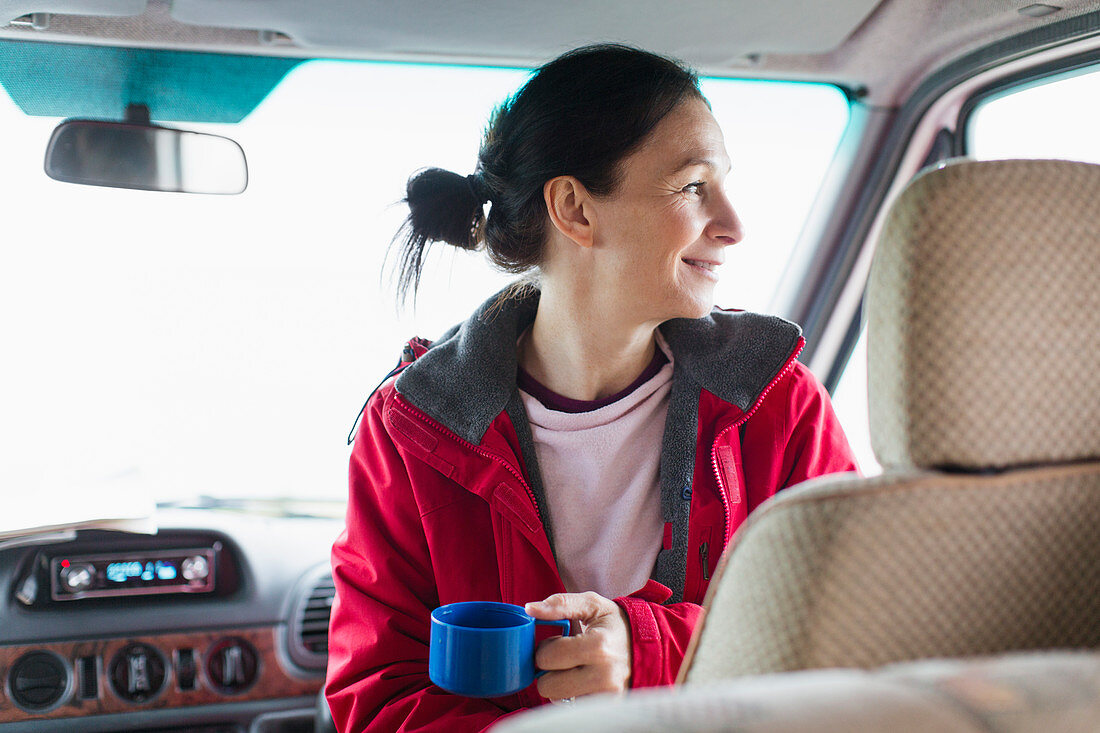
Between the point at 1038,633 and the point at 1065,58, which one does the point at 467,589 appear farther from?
the point at 1065,58

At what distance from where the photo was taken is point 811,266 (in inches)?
104

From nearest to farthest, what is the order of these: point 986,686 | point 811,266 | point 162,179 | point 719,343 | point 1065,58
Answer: point 986,686
point 719,343
point 1065,58
point 162,179
point 811,266

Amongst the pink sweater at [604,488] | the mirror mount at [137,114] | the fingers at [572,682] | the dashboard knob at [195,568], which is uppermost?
the mirror mount at [137,114]

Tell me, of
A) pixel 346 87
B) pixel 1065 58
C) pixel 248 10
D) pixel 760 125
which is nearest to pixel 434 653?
pixel 248 10

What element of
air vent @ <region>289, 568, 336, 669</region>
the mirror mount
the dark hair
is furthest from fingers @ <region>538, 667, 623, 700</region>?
the mirror mount

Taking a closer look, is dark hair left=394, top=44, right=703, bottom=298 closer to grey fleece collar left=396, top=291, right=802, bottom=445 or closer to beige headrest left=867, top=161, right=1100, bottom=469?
grey fleece collar left=396, top=291, right=802, bottom=445

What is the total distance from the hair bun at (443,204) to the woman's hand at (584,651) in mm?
913

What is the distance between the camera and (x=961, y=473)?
74cm

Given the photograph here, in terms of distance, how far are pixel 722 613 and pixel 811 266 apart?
2040mm

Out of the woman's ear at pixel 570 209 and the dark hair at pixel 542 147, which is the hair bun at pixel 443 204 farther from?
the woman's ear at pixel 570 209

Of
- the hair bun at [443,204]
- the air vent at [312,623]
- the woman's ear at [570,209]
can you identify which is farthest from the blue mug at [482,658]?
the air vent at [312,623]

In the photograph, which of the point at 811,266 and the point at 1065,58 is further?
the point at 811,266

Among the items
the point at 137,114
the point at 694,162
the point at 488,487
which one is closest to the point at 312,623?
the point at 488,487

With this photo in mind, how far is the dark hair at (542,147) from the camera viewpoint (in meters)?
1.70
